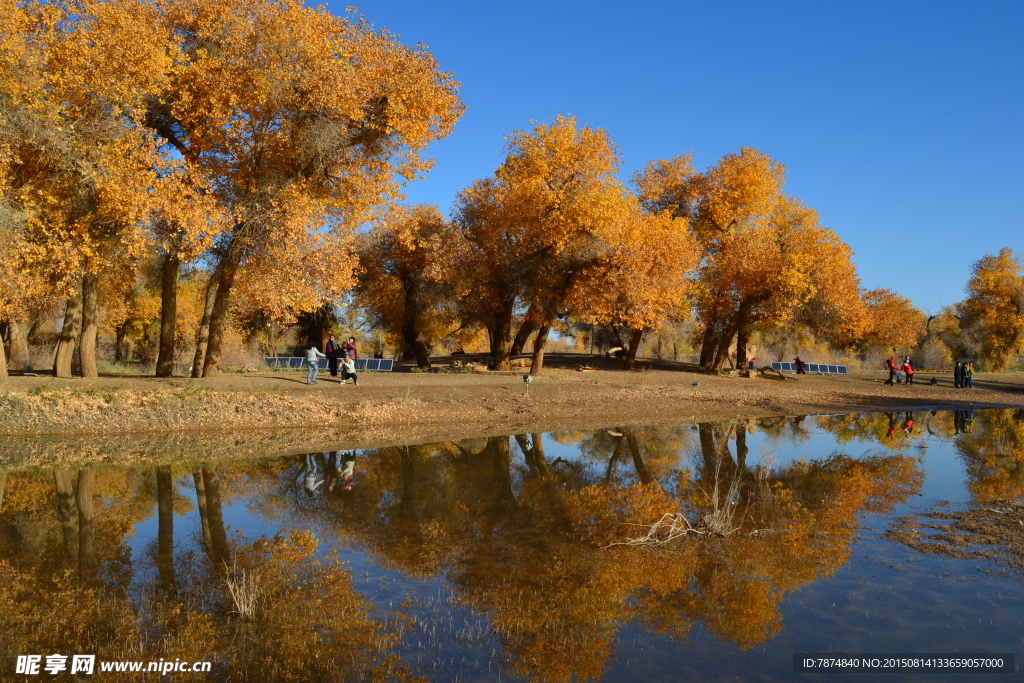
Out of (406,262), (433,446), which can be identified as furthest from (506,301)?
(433,446)

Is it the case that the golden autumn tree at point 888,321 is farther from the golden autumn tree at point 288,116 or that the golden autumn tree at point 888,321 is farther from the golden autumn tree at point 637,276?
the golden autumn tree at point 288,116

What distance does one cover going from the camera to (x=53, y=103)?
19438 mm

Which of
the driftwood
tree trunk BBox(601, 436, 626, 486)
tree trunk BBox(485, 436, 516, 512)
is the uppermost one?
the driftwood

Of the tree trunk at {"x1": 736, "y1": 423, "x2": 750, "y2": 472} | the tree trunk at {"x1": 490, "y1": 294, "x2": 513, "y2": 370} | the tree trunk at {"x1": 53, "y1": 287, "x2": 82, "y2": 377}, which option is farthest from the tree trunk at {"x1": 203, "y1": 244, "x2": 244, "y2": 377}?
the tree trunk at {"x1": 736, "y1": 423, "x2": 750, "y2": 472}

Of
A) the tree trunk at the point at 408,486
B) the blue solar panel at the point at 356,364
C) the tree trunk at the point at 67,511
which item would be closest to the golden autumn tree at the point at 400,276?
the blue solar panel at the point at 356,364

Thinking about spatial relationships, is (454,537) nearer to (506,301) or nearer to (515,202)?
(515,202)

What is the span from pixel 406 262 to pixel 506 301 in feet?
18.7

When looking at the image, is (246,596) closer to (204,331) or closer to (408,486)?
(408,486)

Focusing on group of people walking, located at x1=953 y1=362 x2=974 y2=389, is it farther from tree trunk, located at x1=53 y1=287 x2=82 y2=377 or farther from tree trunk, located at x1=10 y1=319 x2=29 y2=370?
tree trunk, located at x1=10 y1=319 x2=29 y2=370

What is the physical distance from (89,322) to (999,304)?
6042 centimetres

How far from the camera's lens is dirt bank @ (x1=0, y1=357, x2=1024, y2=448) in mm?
19172

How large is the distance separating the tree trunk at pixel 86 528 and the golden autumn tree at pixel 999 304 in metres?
61.6

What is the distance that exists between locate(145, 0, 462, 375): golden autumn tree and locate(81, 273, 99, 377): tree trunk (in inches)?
142

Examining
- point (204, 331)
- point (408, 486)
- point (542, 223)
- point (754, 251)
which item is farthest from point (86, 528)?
point (754, 251)
